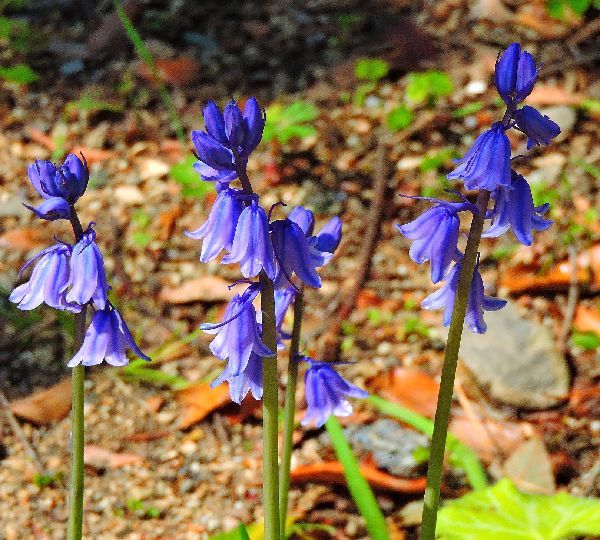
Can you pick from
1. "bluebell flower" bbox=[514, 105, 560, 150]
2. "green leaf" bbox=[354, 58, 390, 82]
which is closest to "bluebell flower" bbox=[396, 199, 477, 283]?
"bluebell flower" bbox=[514, 105, 560, 150]

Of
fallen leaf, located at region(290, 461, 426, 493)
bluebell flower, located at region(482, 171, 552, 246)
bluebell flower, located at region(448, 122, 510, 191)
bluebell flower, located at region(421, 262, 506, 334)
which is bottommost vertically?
fallen leaf, located at region(290, 461, 426, 493)

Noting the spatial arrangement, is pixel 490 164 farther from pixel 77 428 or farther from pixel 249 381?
pixel 77 428

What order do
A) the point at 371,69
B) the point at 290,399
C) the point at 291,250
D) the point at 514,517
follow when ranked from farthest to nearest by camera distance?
the point at 371,69 < the point at 514,517 < the point at 290,399 < the point at 291,250

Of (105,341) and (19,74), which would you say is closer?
(105,341)

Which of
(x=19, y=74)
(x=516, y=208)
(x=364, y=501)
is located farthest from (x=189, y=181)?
(x=516, y=208)

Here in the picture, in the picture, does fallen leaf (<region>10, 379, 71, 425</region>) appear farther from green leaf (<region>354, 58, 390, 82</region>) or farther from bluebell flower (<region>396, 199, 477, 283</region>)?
green leaf (<region>354, 58, 390, 82</region>)

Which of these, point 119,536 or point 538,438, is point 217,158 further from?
point 538,438

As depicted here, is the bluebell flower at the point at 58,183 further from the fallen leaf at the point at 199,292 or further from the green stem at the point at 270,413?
the fallen leaf at the point at 199,292

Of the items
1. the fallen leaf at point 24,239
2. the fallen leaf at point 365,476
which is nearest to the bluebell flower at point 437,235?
the fallen leaf at point 365,476
